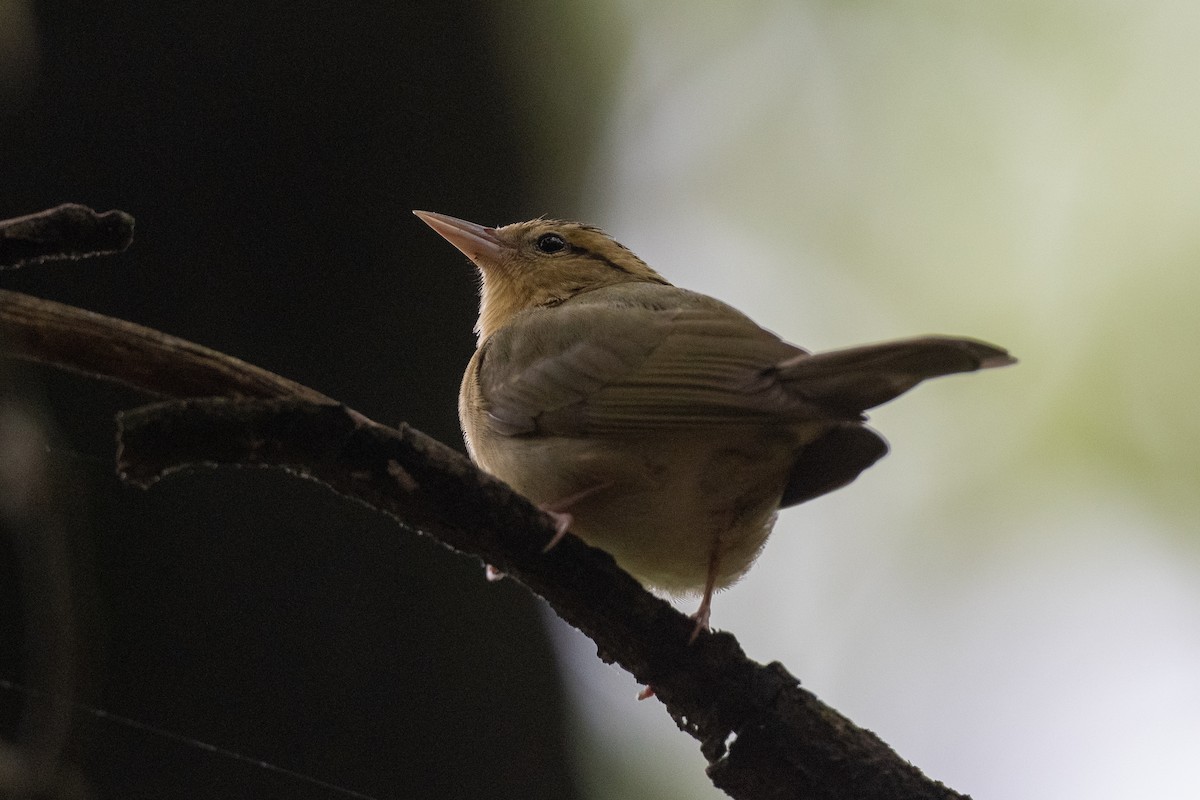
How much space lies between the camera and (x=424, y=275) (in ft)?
15.5

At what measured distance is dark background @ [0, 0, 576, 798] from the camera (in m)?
3.68

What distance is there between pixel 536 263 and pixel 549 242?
0.12 metres

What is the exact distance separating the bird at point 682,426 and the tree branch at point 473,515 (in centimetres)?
13

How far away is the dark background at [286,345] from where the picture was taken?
12.1ft

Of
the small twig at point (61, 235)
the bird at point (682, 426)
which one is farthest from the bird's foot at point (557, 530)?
the small twig at point (61, 235)

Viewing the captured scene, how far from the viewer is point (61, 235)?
2.27 meters

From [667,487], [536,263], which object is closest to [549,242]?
[536,263]

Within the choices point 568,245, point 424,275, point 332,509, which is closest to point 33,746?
point 332,509

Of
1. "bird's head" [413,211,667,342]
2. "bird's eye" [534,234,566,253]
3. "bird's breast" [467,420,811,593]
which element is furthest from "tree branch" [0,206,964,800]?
"bird's eye" [534,234,566,253]

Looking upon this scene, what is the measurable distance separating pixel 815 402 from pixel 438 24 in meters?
2.76

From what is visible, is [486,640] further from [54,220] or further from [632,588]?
[54,220]

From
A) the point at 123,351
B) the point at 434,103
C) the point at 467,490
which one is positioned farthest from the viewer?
the point at 434,103

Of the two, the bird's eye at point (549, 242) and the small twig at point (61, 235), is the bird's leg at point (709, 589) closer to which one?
the small twig at point (61, 235)

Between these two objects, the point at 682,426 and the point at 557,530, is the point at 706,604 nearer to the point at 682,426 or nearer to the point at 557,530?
the point at 682,426
